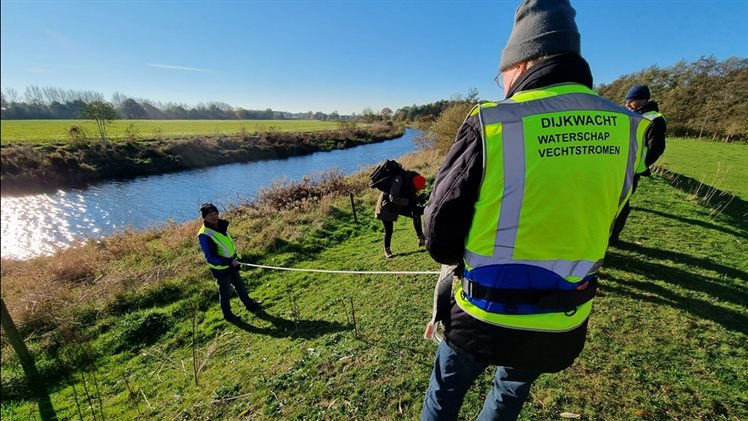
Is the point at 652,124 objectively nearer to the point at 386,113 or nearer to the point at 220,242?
the point at 220,242

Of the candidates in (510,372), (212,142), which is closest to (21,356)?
(510,372)

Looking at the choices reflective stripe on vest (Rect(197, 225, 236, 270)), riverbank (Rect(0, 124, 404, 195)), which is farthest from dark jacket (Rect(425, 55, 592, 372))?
reflective stripe on vest (Rect(197, 225, 236, 270))

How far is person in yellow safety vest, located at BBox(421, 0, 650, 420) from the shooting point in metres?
1.37

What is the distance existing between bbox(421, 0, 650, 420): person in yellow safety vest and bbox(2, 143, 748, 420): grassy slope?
165 cm

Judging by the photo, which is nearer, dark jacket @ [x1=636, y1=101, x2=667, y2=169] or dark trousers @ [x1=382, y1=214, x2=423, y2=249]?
dark jacket @ [x1=636, y1=101, x2=667, y2=169]

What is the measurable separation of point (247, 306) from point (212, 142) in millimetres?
37680

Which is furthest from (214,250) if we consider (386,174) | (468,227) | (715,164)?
(715,164)

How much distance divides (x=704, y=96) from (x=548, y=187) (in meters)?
31.2

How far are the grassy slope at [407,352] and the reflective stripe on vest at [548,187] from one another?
1911mm

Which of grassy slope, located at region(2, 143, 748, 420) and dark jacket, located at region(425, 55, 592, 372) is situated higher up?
dark jacket, located at region(425, 55, 592, 372)

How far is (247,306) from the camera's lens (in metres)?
5.88

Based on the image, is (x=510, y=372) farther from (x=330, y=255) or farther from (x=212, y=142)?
(x=212, y=142)

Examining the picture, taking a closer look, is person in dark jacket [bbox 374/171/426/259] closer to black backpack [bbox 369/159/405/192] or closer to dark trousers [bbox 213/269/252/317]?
black backpack [bbox 369/159/405/192]

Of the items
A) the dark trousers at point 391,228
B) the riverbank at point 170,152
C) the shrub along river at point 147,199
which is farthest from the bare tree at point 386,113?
the dark trousers at point 391,228
